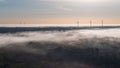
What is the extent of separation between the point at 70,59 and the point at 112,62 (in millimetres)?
16998

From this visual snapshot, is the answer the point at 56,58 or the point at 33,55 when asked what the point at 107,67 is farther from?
the point at 33,55

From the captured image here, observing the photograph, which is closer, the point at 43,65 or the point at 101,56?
the point at 43,65

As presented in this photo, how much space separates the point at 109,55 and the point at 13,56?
38725 millimetres

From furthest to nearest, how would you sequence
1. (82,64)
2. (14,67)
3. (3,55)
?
1. (3,55)
2. (82,64)
3. (14,67)

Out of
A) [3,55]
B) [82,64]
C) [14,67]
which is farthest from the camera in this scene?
[3,55]

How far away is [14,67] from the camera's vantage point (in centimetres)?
9731

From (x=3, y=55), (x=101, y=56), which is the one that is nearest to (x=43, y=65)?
(x=3, y=55)

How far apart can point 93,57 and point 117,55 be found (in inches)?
388

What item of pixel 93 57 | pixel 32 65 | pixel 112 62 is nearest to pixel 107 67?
pixel 112 62

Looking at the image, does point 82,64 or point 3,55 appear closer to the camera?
point 82,64

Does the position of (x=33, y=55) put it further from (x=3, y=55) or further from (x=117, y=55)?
(x=117, y=55)

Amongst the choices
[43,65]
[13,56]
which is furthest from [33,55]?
[43,65]

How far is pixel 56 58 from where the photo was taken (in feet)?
377

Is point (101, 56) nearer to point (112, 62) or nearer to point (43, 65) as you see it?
point (112, 62)
